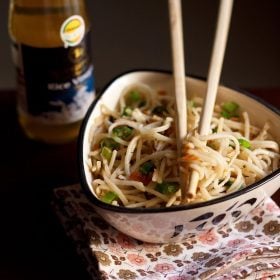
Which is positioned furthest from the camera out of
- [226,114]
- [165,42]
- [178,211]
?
[165,42]

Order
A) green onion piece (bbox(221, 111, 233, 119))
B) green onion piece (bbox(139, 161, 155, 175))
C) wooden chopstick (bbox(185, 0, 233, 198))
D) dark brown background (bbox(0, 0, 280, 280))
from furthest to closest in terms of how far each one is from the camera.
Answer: dark brown background (bbox(0, 0, 280, 280))
green onion piece (bbox(221, 111, 233, 119))
green onion piece (bbox(139, 161, 155, 175))
wooden chopstick (bbox(185, 0, 233, 198))

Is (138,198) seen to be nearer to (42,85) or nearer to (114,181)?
(114,181)

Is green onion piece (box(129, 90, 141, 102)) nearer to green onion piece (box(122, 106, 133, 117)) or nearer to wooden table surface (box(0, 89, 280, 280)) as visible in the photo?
green onion piece (box(122, 106, 133, 117))

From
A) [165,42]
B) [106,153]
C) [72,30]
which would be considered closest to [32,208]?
[106,153]

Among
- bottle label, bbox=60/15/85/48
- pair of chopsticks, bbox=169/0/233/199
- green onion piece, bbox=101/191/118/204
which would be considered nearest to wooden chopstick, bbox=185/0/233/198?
pair of chopsticks, bbox=169/0/233/199

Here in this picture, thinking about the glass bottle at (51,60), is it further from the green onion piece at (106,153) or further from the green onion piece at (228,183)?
the green onion piece at (228,183)

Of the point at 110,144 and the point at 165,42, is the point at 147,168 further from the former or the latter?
the point at 165,42
